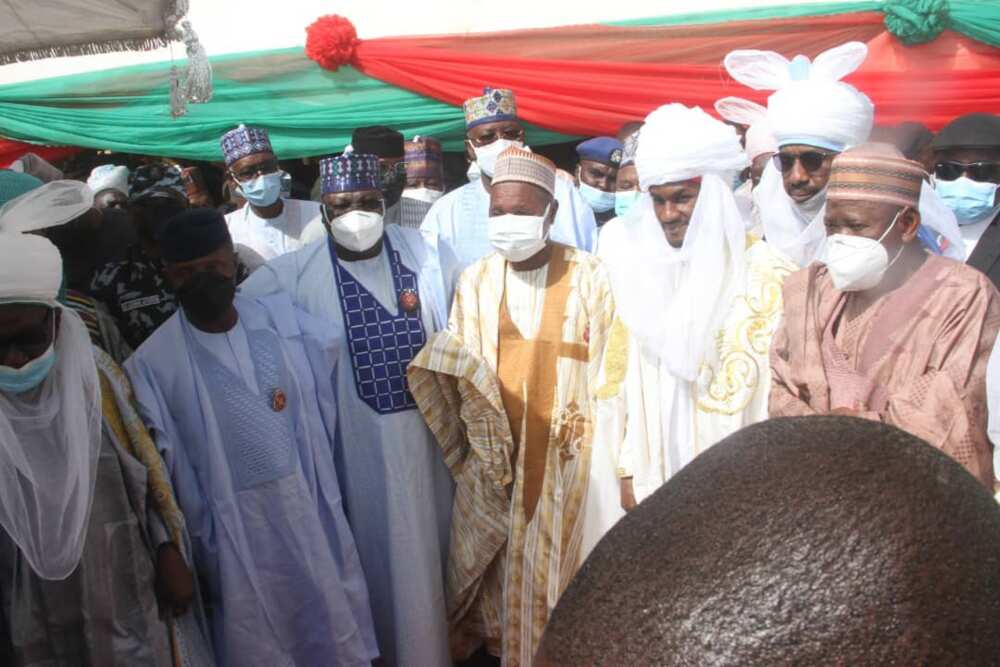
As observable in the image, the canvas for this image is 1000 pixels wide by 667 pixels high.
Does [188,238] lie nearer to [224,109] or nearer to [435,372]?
[435,372]

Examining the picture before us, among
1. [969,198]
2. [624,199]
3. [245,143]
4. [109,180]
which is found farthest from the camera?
[109,180]

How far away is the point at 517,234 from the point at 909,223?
4.41 feet

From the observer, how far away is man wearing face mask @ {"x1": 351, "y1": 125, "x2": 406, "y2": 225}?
4.68 meters

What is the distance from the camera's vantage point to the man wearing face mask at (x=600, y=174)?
15.8ft

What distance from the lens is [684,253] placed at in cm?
276

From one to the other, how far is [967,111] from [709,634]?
16.2ft

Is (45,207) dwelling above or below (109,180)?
above

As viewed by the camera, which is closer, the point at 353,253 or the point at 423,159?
the point at 353,253

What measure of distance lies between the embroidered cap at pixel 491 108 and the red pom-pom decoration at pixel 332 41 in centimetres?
134

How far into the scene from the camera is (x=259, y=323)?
301cm

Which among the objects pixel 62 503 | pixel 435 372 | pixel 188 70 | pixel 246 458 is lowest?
pixel 246 458

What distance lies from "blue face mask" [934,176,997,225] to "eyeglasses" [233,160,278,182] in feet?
10.5

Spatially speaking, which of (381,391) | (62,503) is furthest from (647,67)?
(62,503)

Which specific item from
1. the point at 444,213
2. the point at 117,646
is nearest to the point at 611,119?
the point at 444,213
